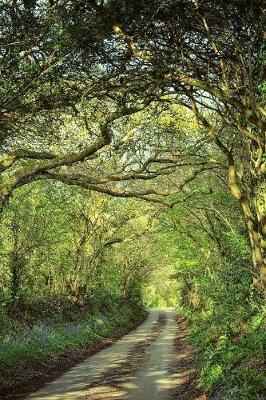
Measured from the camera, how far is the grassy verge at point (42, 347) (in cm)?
1280

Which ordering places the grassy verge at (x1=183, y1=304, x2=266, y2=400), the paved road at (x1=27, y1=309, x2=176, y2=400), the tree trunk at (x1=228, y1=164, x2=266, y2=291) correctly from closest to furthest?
the grassy verge at (x1=183, y1=304, x2=266, y2=400), the tree trunk at (x1=228, y1=164, x2=266, y2=291), the paved road at (x1=27, y1=309, x2=176, y2=400)

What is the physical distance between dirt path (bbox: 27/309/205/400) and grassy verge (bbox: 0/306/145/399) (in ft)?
1.88

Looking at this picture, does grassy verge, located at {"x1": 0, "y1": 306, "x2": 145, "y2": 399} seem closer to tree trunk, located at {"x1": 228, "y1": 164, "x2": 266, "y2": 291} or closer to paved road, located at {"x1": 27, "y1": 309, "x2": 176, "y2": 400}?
paved road, located at {"x1": 27, "y1": 309, "x2": 176, "y2": 400}

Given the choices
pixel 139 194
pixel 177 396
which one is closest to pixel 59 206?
pixel 139 194

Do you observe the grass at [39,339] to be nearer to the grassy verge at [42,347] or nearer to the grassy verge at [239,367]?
the grassy verge at [42,347]

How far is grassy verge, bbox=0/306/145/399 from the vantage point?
42.0 ft

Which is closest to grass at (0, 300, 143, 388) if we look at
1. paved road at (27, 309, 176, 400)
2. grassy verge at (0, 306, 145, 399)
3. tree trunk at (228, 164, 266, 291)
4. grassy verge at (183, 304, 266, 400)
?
grassy verge at (0, 306, 145, 399)

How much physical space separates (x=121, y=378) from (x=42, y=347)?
4498 millimetres

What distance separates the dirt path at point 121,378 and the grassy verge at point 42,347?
57 centimetres

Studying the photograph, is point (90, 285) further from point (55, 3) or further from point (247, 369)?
point (55, 3)

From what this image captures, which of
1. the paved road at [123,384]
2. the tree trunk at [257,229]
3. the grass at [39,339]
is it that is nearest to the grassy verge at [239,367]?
the paved road at [123,384]

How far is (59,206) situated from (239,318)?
38.5 feet

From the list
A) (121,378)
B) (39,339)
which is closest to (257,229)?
(121,378)

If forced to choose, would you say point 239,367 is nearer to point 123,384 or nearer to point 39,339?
point 123,384
